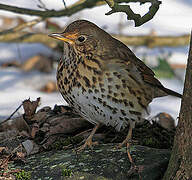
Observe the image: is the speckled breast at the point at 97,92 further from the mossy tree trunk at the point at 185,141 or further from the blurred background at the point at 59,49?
the blurred background at the point at 59,49

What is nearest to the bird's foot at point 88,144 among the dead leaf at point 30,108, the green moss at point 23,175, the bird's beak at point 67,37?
the green moss at point 23,175

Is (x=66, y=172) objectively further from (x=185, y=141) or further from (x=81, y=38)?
(x=81, y=38)

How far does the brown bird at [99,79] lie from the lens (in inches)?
117

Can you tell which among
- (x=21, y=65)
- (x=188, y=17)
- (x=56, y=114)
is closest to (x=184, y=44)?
(x=188, y=17)

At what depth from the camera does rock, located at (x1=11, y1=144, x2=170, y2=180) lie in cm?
269

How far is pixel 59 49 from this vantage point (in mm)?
6141

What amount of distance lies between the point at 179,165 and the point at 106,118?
74cm

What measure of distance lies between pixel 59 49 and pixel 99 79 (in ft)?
10.7

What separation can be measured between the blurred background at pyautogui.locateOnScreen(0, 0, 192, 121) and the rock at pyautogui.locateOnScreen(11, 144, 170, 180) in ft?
6.61

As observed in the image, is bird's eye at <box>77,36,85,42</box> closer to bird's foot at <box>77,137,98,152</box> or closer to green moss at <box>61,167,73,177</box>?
bird's foot at <box>77,137,98,152</box>

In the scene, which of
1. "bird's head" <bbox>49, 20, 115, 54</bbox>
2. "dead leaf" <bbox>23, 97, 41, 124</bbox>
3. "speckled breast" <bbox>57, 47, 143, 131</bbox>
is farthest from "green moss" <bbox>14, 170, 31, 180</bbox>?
"bird's head" <bbox>49, 20, 115, 54</bbox>

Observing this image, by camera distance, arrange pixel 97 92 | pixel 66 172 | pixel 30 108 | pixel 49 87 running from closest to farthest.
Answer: pixel 66 172 → pixel 97 92 → pixel 30 108 → pixel 49 87

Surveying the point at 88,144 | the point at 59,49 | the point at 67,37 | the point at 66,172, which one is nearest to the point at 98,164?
the point at 66,172

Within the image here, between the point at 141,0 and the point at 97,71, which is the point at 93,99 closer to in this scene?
the point at 97,71
